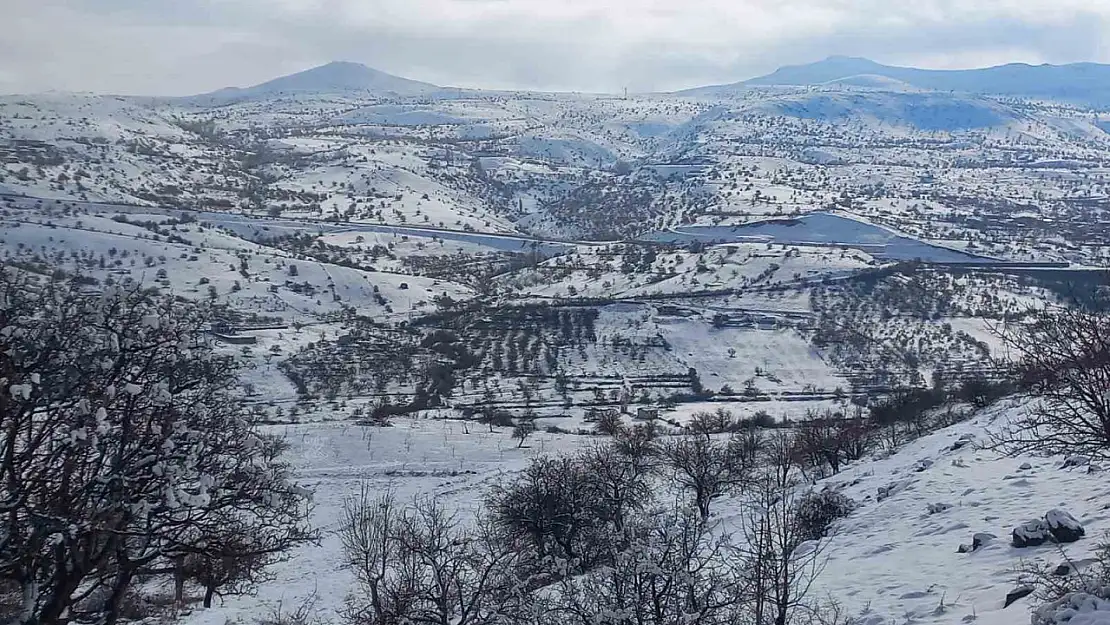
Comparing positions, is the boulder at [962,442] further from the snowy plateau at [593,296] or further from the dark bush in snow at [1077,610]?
the dark bush in snow at [1077,610]

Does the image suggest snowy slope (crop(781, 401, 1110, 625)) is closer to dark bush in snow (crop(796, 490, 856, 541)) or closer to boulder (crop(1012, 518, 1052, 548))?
boulder (crop(1012, 518, 1052, 548))

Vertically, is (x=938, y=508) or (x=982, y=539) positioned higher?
(x=982, y=539)

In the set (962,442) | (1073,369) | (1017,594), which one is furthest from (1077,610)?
(962,442)

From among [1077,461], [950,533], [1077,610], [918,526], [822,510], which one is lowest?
[822,510]

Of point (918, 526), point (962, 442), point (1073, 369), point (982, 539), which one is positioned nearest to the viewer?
point (1073, 369)

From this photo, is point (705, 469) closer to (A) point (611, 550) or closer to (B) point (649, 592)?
(A) point (611, 550)

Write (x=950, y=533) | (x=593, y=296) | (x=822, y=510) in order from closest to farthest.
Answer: (x=950, y=533), (x=822, y=510), (x=593, y=296)

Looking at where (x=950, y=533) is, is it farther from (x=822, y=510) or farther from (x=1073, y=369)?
(x=1073, y=369)

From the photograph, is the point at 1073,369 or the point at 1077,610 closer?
the point at 1077,610

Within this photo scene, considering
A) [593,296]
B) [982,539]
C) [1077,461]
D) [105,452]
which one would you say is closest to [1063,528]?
[982,539]
